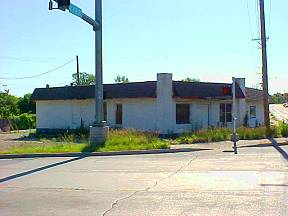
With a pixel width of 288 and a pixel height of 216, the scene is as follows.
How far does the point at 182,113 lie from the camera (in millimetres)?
35406

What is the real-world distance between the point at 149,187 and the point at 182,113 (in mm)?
23514

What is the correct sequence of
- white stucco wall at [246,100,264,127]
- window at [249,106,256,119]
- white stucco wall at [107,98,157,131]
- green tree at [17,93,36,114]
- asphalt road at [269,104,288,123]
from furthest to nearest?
green tree at [17,93,36,114] < asphalt road at [269,104,288,123] < window at [249,106,256,119] < white stucco wall at [246,100,264,127] < white stucco wall at [107,98,157,131]

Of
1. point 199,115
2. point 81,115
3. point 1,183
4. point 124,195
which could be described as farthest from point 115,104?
point 124,195

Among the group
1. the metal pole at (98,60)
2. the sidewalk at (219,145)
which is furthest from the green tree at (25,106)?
the sidewalk at (219,145)

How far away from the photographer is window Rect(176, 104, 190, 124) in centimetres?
3508

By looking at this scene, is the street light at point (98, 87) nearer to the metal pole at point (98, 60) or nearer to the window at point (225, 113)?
the metal pole at point (98, 60)

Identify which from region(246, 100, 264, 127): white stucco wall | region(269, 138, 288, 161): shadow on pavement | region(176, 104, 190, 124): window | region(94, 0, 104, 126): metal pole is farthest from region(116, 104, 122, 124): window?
region(269, 138, 288, 161): shadow on pavement

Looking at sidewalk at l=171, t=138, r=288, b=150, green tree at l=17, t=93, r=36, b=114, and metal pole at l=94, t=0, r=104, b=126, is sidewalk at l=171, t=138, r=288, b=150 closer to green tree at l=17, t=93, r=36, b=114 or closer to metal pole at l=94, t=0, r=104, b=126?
metal pole at l=94, t=0, r=104, b=126

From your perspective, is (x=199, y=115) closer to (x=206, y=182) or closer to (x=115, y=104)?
(x=115, y=104)

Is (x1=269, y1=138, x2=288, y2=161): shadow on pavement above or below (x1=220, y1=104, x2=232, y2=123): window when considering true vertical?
below

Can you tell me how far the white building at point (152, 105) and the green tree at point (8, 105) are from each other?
3343 cm

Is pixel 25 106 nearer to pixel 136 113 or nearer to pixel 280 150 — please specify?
pixel 136 113

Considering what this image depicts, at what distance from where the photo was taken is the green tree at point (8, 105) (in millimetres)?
73294

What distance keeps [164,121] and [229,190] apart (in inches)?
904
